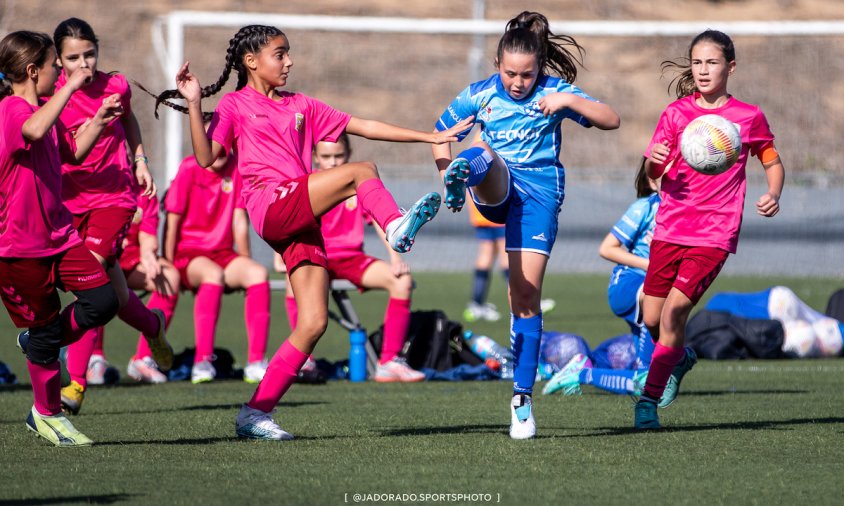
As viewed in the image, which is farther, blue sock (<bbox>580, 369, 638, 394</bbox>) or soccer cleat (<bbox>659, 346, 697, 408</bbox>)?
blue sock (<bbox>580, 369, 638, 394</bbox>)

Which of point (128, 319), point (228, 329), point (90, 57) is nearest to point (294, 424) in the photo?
point (128, 319)

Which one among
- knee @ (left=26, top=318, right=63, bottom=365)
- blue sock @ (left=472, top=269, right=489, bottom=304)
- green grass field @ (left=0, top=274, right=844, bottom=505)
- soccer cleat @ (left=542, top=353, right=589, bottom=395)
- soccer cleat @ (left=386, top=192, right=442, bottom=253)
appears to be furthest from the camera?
blue sock @ (left=472, top=269, right=489, bottom=304)

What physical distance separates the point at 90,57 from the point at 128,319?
1401 millimetres

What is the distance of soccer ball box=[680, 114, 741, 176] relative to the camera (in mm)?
5586

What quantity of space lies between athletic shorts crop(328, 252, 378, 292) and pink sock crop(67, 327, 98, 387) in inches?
88.7

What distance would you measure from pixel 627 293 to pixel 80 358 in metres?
3.41

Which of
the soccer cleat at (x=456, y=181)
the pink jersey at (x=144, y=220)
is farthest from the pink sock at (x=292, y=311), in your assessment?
the soccer cleat at (x=456, y=181)

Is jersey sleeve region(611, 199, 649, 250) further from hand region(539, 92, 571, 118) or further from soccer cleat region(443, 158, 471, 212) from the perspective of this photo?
soccer cleat region(443, 158, 471, 212)

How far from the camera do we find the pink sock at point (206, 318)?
8578 mm

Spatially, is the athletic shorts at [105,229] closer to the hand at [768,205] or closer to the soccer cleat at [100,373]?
the soccer cleat at [100,373]

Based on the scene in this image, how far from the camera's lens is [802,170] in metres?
19.2

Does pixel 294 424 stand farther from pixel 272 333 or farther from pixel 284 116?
pixel 272 333

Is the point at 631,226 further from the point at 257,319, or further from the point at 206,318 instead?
the point at 206,318

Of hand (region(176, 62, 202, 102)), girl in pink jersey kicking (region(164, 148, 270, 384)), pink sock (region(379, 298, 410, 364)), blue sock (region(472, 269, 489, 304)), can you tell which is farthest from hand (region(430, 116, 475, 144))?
blue sock (region(472, 269, 489, 304))
